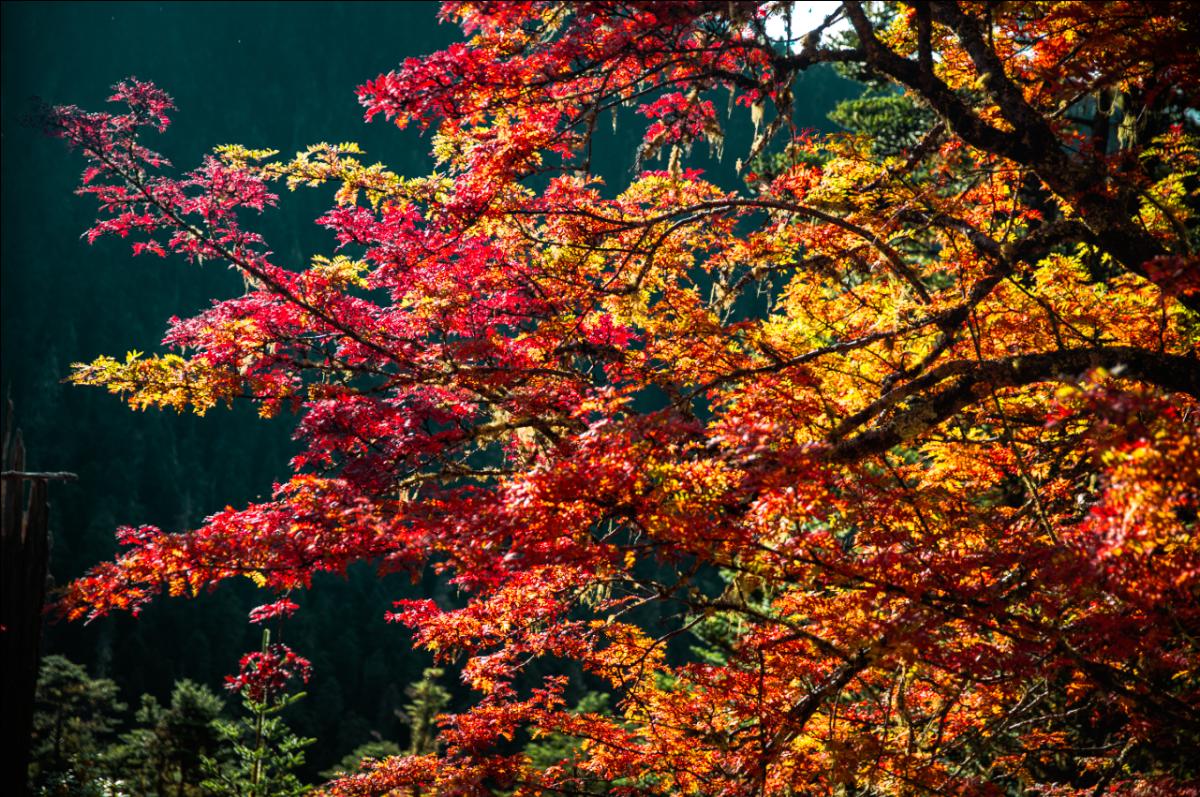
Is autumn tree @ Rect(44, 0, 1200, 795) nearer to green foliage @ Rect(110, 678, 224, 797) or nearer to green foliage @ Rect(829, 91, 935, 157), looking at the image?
green foliage @ Rect(829, 91, 935, 157)

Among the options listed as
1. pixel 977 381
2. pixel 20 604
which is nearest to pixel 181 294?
pixel 20 604

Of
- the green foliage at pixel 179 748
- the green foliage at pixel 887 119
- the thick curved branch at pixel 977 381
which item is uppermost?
the green foliage at pixel 887 119

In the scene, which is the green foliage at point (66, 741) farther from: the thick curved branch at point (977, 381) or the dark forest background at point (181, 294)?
the thick curved branch at point (977, 381)

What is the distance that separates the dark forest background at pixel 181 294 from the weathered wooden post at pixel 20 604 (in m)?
12.8

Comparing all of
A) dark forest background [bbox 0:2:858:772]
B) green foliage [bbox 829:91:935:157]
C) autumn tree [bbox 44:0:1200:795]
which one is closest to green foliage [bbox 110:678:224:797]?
dark forest background [bbox 0:2:858:772]

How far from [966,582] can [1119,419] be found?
1.91m

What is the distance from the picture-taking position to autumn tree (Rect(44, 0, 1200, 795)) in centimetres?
337

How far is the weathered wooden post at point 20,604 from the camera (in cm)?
556

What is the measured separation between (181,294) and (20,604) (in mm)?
49136

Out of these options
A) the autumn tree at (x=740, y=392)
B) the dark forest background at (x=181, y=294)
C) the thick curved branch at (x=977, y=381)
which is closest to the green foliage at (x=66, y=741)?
the dark forest background at (x=181, y=294)

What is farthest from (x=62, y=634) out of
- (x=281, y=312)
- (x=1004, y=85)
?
(x=1004, y=85)

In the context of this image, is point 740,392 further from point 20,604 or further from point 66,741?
point 66,741

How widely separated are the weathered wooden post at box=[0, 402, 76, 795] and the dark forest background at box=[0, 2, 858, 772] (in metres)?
12.8

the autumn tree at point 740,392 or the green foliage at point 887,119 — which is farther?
the green foliage at point 887,119
